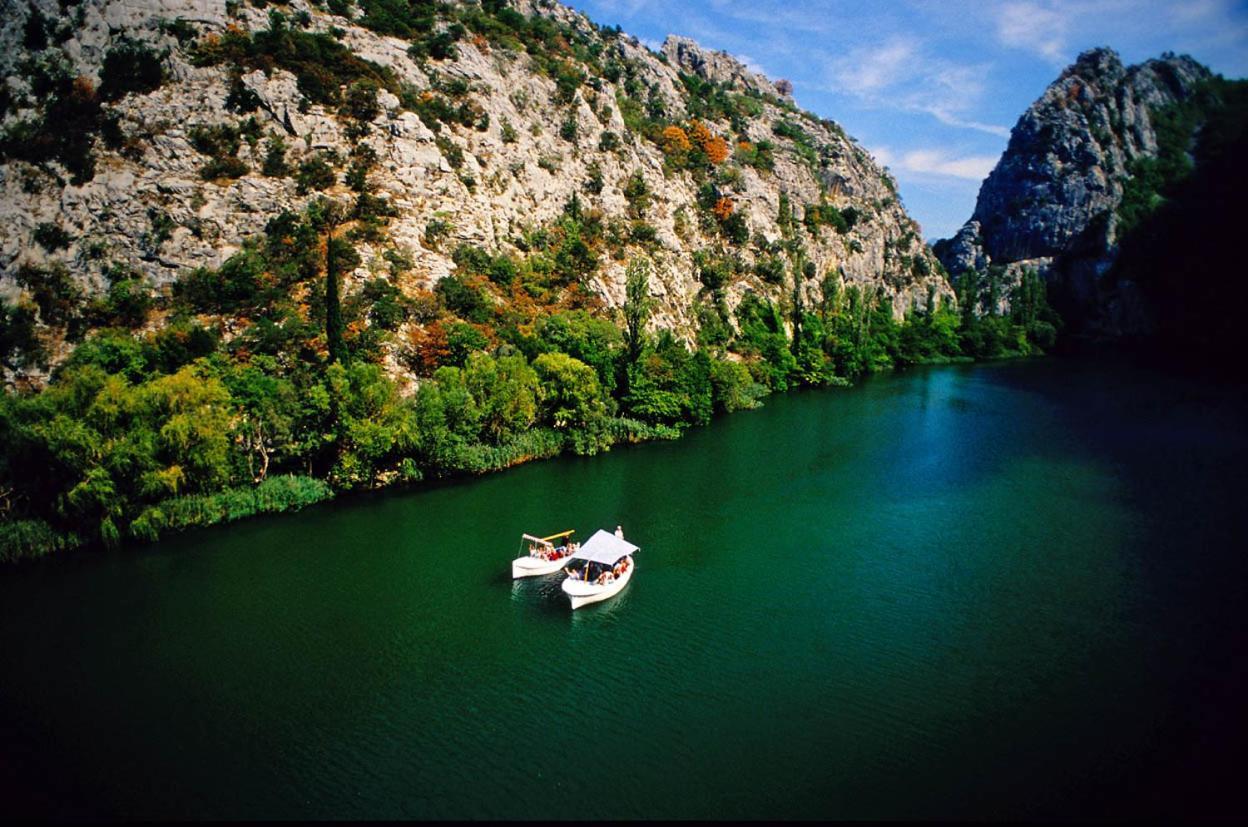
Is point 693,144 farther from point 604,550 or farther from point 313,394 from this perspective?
point 604,550

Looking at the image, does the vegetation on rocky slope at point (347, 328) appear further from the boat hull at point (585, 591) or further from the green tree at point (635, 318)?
the boat hull at point (585, 591)

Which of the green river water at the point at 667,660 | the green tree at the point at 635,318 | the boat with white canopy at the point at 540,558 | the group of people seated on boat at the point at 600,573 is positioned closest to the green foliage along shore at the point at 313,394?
the green tree at the point at 635,318

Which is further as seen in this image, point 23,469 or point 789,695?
point 23,469

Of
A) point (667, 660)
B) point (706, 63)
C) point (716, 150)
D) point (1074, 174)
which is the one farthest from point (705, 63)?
point (667, 660)

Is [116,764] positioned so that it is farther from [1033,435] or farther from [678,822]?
[1033,435]

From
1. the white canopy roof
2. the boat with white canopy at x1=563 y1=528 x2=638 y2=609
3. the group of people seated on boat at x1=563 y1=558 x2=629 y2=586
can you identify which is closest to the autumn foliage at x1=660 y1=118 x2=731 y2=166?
the white canopy roof

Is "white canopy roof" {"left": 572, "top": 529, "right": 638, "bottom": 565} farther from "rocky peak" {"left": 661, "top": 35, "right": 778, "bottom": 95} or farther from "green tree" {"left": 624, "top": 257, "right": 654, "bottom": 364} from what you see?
"rocky peak" {"left": 661, "top": 35, "right": 778, "bottom": 95}

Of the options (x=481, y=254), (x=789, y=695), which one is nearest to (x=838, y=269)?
(x=481, y=254)

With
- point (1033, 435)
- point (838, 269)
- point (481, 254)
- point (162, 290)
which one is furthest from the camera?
point (838, 269)
